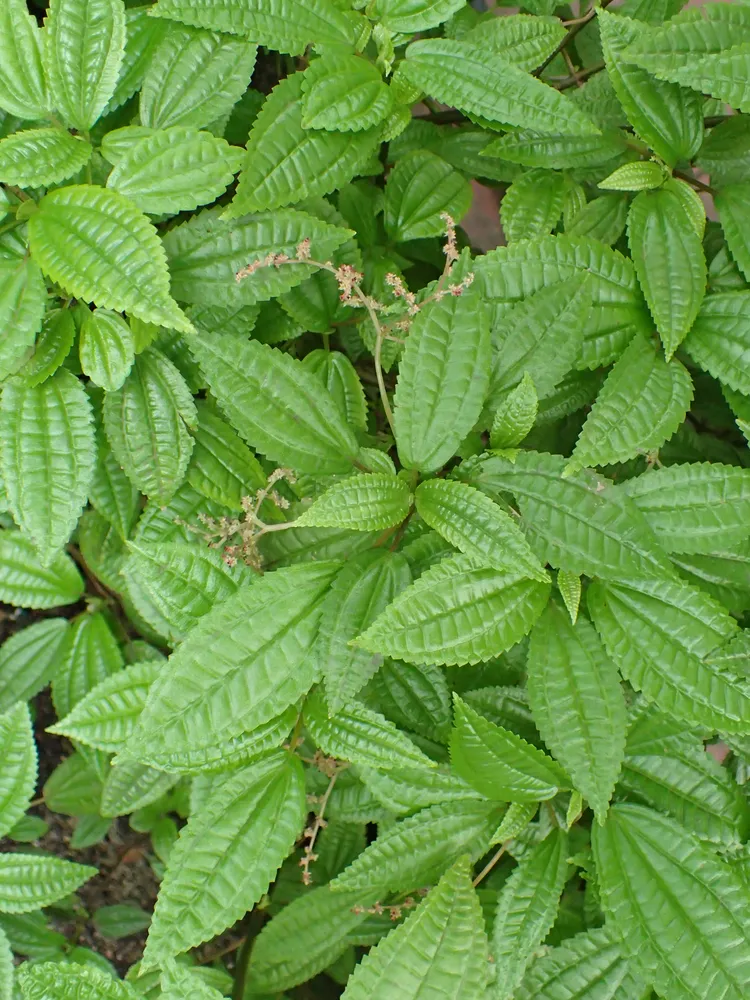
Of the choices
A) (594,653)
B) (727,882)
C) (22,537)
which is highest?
(22,537)

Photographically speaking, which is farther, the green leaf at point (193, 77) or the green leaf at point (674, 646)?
the green leaf at point (193, 77)

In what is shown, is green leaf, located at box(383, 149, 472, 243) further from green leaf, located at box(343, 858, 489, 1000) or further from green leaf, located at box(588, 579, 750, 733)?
green leaf, located at box(343, 858, 489, 1000)

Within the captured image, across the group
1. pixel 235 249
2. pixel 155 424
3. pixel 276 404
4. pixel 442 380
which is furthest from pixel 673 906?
pixel 235 249

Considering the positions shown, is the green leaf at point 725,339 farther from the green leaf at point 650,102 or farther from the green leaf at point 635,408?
the green leaf at point 650,102

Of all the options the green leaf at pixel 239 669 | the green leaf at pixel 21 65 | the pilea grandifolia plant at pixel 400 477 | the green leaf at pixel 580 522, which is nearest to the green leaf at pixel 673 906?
the pilea grandifolia plant at pixel 400 477

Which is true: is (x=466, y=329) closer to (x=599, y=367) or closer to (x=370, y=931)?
(x=599, y=367)

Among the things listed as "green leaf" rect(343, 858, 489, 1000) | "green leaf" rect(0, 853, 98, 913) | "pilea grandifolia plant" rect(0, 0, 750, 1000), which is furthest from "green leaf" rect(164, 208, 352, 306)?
"green leaf" rect(0, 853, 98, 913)

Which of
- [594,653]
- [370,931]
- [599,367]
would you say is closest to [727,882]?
[594,653]
